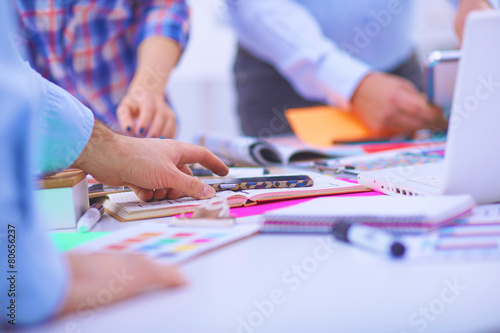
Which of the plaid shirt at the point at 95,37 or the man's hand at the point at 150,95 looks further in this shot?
the plaid shirt at the point at 95,37

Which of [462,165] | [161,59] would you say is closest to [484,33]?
[462,165]

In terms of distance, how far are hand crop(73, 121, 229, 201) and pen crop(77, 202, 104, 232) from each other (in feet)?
0.15

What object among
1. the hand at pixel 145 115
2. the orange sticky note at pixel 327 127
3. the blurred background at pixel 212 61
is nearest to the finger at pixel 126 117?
the hand at pixel 145 115

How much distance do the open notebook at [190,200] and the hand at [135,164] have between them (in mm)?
25

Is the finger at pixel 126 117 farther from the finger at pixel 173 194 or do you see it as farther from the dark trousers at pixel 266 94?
the dark trousers at pixel 266 94

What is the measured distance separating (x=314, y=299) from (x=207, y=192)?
1.18 feet

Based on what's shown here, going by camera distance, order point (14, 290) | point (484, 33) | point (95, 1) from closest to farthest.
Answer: point (14, 290)
point (484, 33)
point (95, 1)

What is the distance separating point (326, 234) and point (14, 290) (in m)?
0.32

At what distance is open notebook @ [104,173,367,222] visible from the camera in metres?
0.66

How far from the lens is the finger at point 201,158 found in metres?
0.76

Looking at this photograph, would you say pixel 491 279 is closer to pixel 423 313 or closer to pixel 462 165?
pixel 423 313

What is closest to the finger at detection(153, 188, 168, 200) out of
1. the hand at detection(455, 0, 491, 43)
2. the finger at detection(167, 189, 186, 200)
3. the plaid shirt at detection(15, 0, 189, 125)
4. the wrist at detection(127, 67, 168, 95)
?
the finger at detection(167, 189, 186, 200)

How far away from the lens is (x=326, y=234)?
21.3 inches

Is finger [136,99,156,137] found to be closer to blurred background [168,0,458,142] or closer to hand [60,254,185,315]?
hand [60,254,185,315]
